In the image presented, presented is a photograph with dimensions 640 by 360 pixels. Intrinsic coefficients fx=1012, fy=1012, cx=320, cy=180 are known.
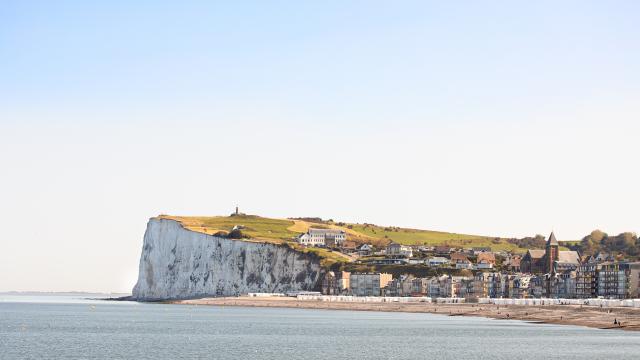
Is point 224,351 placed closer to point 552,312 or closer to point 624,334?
point 624,334

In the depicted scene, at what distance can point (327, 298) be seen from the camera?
567ft

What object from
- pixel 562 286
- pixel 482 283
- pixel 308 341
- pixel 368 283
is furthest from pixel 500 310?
pixel 308 341

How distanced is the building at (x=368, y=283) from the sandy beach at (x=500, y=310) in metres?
17.4

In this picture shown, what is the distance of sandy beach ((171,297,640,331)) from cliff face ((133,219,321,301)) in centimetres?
491

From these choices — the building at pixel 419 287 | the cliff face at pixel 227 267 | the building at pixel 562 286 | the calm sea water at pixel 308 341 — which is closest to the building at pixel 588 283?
the building at pixel 562 286

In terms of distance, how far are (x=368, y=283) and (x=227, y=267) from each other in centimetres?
2658

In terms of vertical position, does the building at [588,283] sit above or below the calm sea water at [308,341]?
above

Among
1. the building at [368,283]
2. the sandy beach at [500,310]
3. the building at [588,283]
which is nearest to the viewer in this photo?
the sandy beach at [500,310]

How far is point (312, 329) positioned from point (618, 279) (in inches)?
3124

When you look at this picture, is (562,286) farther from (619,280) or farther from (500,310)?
(500,310)

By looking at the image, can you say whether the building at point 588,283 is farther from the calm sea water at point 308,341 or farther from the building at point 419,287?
the calm sea water at point 308,341

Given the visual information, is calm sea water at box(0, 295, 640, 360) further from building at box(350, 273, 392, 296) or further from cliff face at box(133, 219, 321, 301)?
building at box(350, 273, 392, 296)

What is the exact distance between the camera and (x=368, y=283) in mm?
189875

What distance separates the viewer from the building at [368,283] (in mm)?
188875
